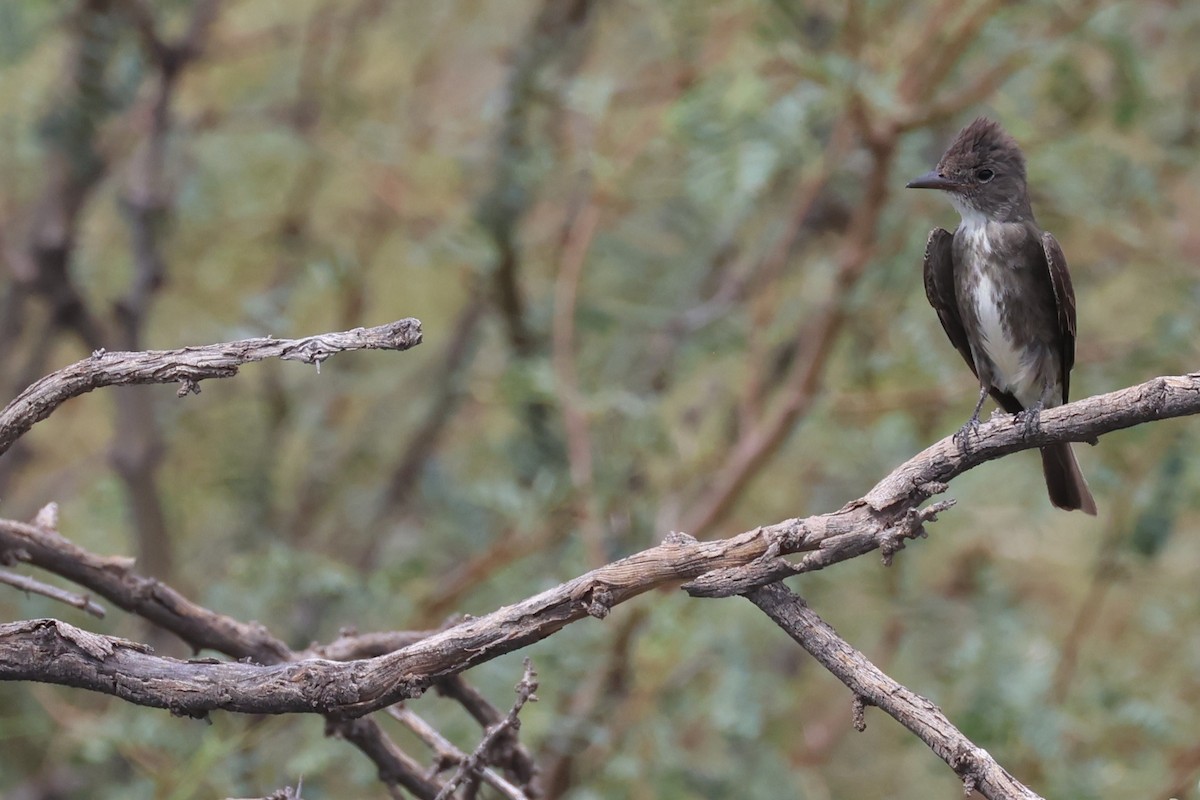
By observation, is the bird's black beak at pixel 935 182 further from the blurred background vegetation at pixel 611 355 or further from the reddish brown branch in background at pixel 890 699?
the reddish brown branch in background at pixel 890 699

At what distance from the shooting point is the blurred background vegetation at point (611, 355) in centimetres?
433

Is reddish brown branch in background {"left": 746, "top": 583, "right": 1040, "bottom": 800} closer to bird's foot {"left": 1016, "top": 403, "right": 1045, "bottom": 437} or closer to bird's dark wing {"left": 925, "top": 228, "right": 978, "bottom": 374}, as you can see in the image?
bird's foot {"left": 1016, "top": 403, "right": 1045, "bottom": 437}

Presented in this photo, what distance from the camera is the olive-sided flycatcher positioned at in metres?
3.87

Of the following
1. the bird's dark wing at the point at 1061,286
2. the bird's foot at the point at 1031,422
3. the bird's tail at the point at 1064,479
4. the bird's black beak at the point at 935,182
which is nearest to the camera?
the bird's foot at the point at 1031,422

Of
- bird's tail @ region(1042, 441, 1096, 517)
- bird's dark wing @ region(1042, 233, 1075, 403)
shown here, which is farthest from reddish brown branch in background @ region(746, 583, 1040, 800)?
bird's dark wing @ region(1042, 233, 1075, 403)

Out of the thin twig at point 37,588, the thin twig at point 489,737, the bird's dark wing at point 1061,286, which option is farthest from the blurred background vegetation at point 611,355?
the thin twig at point 489,737

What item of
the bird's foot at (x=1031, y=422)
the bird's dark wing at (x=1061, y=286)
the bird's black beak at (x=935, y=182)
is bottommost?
the bird's foot at (x=1031, y=422)

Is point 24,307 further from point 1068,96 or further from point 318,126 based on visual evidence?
point 1068,96

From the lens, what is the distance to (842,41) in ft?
14.5

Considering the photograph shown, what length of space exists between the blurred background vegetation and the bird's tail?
885mm

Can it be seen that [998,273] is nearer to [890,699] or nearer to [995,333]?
[995,333]

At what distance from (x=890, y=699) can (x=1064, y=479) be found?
6.46ft

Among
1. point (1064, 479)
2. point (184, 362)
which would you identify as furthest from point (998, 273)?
point (184, 362)

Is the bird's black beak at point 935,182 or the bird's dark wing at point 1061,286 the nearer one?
the bird's dark wing at point 1061,286
